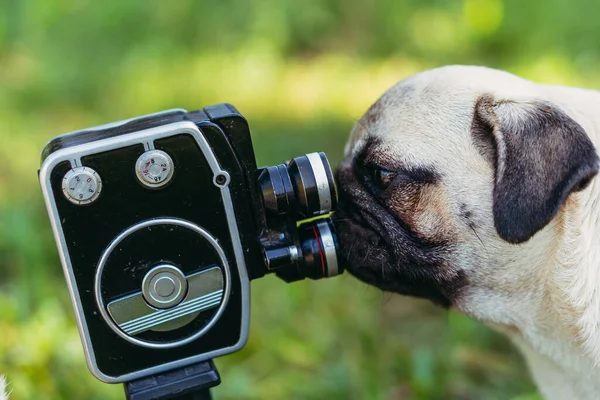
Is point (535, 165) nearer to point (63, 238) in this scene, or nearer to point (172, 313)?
point (172, 313)

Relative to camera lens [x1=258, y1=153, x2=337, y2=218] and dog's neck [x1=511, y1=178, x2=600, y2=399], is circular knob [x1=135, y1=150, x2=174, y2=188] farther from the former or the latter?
dog's neck [x1=511, y1=178, x2=600, y2=399]

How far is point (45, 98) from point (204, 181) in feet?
11.0

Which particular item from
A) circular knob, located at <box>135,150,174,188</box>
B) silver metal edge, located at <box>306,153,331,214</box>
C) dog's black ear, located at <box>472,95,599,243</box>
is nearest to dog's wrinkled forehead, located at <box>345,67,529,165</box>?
dog's black ear, located at <box>472,95,599,243</box>

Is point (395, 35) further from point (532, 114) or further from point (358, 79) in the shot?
point (532, 114)

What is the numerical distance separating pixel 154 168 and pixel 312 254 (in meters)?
0.45

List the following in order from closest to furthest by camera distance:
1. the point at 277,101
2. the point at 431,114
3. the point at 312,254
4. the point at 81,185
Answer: the point at 81,185, the point at 312,254, the point at 431,114, the point at 277,101

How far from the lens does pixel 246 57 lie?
5.04 meters

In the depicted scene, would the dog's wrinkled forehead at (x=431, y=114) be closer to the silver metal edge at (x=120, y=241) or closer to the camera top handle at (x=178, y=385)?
the silver metal edge at (x=120, y=241)

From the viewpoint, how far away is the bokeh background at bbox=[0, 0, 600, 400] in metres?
2.65

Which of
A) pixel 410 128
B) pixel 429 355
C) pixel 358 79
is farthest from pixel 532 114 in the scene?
pixel 358 79

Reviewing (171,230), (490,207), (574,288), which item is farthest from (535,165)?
(171,230)

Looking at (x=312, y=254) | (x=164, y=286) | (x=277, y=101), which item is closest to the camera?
(x=164, y=286)

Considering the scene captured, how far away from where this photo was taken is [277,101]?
4.77 meters

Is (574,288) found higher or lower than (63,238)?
lower
